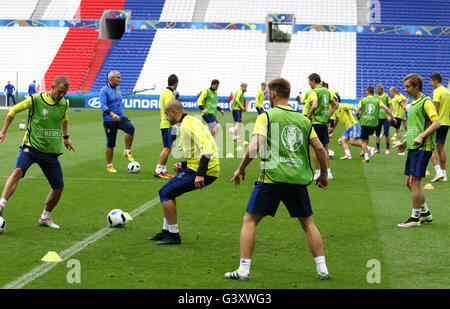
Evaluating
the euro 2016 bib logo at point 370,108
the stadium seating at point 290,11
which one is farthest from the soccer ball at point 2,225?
the stadium seating at point 290,11

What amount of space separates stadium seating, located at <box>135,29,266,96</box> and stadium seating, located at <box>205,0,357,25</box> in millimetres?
1358

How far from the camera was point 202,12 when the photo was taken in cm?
5391

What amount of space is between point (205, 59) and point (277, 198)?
45.6m

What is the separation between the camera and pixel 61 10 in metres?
55.0

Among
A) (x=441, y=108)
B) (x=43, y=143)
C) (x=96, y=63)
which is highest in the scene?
(x=96, y=63)

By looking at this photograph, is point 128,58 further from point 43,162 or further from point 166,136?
point 43,162

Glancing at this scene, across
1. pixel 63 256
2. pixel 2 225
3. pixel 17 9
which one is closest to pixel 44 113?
pixel 2 225

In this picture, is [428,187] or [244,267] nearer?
[244,267]

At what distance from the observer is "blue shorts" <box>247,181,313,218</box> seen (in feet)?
20.7

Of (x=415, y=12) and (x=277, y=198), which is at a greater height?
(x=415, y=12)

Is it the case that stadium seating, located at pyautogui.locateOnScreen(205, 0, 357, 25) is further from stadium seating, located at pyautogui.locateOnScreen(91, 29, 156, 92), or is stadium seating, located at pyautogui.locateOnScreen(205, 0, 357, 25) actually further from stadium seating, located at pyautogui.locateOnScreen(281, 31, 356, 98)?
stadium seating, located at pyautogui.locateOnScreen(91, 29, 156, 92)

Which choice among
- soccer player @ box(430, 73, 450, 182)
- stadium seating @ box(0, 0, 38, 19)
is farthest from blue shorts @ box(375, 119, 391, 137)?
stadium seating @ box(0, 0, 38, 19)

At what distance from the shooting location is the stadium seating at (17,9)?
2173 inches

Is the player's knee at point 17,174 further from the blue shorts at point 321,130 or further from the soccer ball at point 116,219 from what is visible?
the blue shorts at point 321,130
